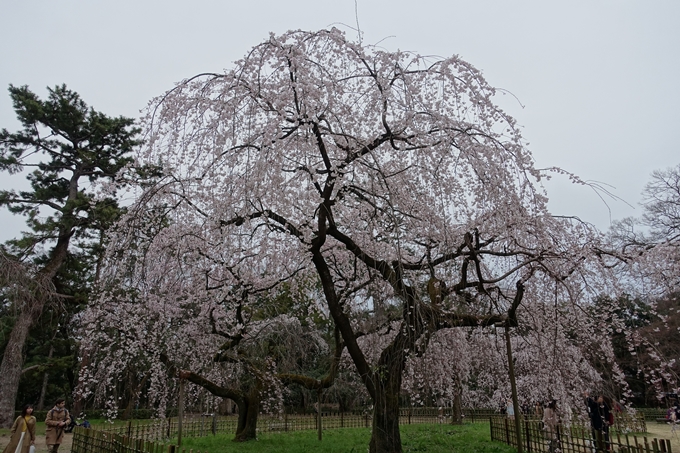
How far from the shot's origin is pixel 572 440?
5.63 metres

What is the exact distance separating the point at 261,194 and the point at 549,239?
3684mm

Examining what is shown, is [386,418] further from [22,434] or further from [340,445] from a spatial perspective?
[22,434]

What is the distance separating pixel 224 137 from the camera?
4.90 metres

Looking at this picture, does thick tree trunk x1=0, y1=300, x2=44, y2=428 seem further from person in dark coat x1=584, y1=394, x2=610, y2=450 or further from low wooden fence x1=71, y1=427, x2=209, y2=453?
person in dark coat x1=584, y1=394, x2=610, y2=450

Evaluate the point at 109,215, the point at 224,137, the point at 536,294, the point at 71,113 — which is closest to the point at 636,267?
the point at 536,294

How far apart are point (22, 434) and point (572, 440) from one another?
7150 millimetres

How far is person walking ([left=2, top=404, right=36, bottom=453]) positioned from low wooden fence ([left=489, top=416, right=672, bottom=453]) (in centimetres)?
703

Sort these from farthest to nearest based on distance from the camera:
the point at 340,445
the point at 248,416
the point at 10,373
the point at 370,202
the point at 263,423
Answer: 1. the point at 263,423
2. the point at 10,373
3. the point at 248,416
4. the point at 340,445
5. the point at 370,202

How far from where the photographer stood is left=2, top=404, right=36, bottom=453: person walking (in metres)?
5.83

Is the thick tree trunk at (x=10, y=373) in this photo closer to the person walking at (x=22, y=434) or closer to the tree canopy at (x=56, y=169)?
the tree canopy at (x=56, y=169)

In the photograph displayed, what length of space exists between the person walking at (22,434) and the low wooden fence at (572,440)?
7.03m

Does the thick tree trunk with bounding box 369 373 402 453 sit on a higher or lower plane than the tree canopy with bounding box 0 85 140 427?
lower

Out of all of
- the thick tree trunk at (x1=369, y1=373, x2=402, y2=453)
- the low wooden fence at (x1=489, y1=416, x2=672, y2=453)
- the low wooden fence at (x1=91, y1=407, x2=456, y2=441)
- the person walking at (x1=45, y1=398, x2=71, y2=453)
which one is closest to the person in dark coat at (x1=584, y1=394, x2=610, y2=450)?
the low wooden fence at (x1=489, y1=416, x2=672, y2=453)

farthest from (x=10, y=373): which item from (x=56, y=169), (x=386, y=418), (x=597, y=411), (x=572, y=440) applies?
(x=597, y=411)
